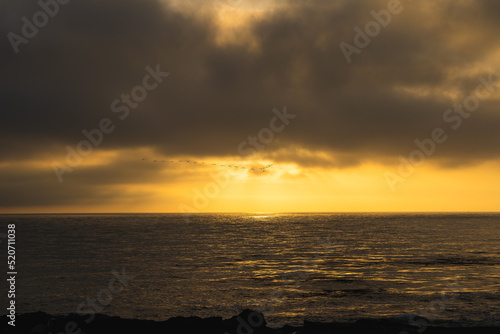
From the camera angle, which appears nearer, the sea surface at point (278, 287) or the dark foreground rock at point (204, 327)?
the dark foreground rock at point (204, 327)

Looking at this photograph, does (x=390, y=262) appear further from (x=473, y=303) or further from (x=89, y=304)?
(x=89, y=304)

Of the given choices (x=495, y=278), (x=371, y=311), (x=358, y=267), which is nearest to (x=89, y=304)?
(x=371, y=311)

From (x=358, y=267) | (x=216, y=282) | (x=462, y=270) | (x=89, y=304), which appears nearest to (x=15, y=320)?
(x=89, y=304)

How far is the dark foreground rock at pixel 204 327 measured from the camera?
832 inches

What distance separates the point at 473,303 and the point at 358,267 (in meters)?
20.7

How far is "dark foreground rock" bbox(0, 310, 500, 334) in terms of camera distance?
69.3 feet

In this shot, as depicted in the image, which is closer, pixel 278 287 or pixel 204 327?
pixel 204 327

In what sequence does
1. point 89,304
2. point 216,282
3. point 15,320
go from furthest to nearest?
point 216,282 < point 89,304 < point 15,320

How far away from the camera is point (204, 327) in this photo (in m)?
21.6

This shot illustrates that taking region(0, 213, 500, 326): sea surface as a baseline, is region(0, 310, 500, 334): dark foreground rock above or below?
above

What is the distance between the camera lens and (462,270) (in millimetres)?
46500

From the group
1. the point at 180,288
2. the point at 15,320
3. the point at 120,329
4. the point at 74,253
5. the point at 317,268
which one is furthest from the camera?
the point at 74,253

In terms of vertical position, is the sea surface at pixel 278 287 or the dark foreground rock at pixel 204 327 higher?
the dark foreground rock at pixel 204 327

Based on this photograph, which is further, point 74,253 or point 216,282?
point 74,253
